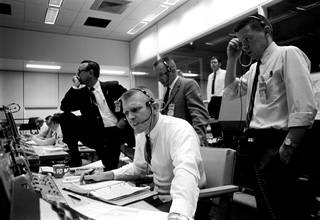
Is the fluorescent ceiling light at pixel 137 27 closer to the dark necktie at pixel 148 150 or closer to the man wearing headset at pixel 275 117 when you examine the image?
the man wearing headset at pixel 275 117

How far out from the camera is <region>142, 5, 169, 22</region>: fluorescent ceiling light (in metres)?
5.06

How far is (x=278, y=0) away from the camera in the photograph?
3146mm

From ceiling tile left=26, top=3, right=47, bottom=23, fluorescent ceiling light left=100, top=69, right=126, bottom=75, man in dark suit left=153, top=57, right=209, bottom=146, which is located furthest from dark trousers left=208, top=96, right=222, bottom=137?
fluorescent ceiling light left=100, top=69, right=126, bottom=75

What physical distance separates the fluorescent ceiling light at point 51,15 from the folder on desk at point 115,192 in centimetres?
474

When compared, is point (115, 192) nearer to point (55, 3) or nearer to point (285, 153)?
point (285, 153)

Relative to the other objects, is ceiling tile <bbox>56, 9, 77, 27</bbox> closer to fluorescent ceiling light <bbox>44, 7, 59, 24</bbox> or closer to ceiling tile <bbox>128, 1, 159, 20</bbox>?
fluorescent ceiling light <bbox>44, 7, 59, 24</bbox>

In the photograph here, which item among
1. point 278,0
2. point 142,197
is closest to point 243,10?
point 278,0

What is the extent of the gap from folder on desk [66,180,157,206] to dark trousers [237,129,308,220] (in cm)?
64

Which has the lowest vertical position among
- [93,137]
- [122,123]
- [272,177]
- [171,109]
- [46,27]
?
[272,177]

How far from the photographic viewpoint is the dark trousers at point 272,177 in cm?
137

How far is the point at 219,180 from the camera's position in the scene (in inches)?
53.3

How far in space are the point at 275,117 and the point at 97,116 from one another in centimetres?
150

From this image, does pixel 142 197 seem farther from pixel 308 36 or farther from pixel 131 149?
pixel 308 36

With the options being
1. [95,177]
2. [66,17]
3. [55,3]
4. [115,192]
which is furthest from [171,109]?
[66,17]
